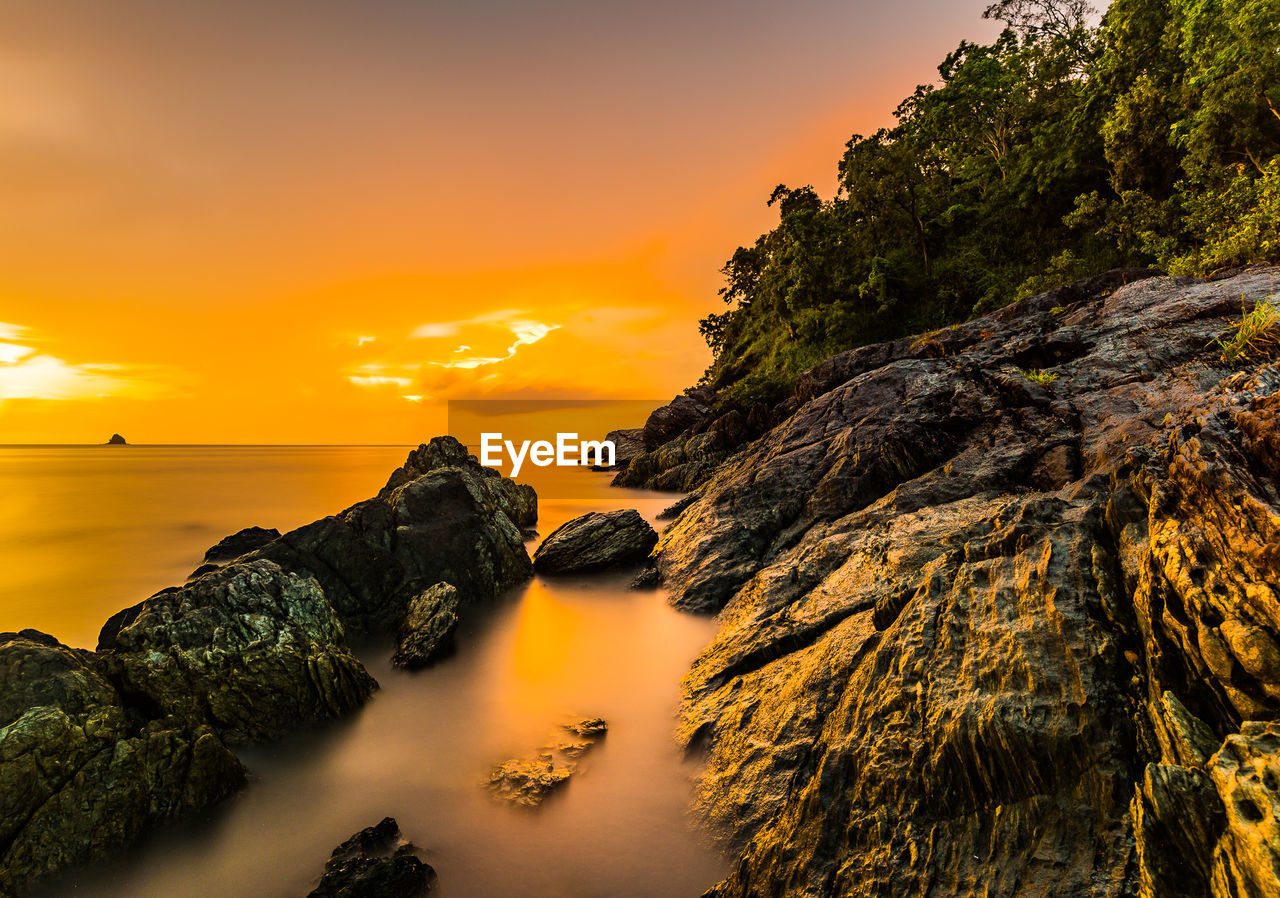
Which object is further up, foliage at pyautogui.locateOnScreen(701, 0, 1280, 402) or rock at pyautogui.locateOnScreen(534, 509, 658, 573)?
foliage at pyautogui.locateOnScreen(701, 0, 1280, 402)

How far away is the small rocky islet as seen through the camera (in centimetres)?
367

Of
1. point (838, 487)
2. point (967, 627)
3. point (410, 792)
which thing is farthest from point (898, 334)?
point (410, 792)

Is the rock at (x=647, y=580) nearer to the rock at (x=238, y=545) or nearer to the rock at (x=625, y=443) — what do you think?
the rock at (x=238, y=545)

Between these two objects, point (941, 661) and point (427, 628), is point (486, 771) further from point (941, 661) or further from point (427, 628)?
point (941, 661)

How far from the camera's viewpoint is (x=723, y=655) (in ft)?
29.6

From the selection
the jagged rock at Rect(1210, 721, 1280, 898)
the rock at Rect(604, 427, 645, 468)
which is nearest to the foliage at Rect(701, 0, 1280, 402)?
the rock at Rect(604, 427, 645, 468)

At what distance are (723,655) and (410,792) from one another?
5144 mm

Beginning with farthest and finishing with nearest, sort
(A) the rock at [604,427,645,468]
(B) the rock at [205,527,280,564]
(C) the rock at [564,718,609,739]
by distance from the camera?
(A) the rock at [604,427,645,468]
(B) the rock at [205,527,280,564]
(C) the rock at [564,718,609,739]

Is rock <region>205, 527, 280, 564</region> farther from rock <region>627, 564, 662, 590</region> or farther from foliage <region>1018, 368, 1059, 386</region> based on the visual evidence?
foliage <region>1018, 368, 1059, 386</region>

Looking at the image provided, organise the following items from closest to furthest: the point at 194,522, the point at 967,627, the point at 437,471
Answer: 1. the point at 967,627
2. the point at 437,471
3. the point at 194,522

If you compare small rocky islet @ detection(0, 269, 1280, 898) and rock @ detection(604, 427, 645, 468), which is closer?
small rocky islet @ detection(0, 269, 1280, 898)

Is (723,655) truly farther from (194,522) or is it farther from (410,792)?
(194,522)

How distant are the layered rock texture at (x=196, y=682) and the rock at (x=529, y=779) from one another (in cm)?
180

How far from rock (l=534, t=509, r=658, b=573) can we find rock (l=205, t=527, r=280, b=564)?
10.6 meters
